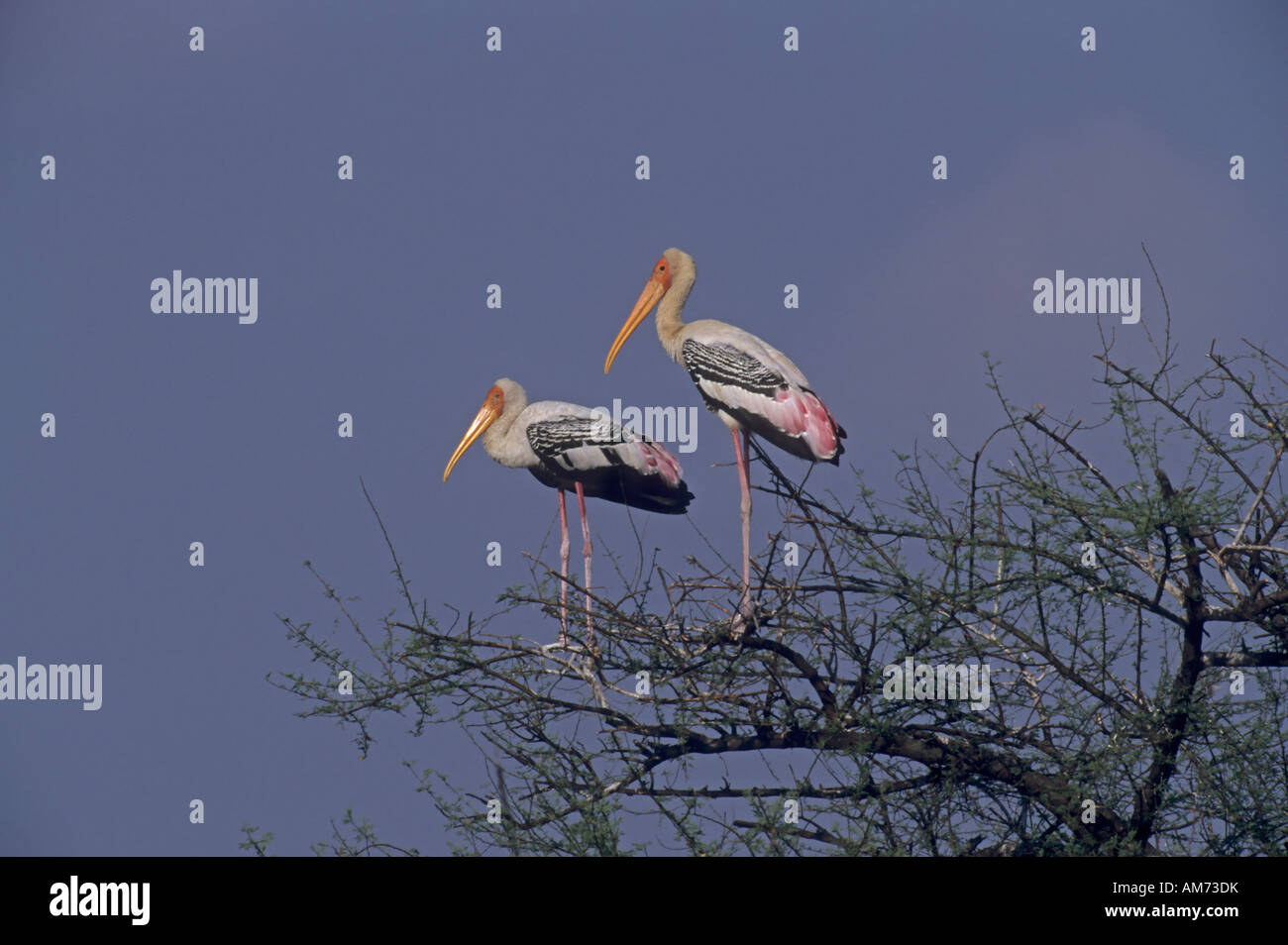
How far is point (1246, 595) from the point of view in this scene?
855 cm

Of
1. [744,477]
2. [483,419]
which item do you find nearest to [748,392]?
[744,477]

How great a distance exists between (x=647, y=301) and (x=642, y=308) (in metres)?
0.07

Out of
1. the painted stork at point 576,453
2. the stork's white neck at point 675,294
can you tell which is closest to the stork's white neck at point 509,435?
the painted stork at point 576,453

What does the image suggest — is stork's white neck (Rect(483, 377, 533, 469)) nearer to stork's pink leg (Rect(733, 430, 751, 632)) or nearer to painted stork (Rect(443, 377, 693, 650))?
painted stork (Rect(443, 377, 693, 650))

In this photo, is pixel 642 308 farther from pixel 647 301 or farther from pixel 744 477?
pixel 744 477

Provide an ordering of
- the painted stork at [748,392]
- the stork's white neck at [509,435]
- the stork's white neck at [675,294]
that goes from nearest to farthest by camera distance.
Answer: the painted stork at [748,392], the stork's white neck at [675,294], the stork's white neck at [509,435]

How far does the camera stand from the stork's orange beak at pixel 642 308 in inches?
500

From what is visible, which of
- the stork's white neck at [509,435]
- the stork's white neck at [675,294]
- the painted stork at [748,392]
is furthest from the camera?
the stork's white neck at [509,435]

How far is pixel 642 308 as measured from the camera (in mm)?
12828

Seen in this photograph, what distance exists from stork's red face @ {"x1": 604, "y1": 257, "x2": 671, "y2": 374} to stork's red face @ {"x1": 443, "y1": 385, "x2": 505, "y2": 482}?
1066mm

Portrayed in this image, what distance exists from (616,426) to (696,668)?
3.59 meters

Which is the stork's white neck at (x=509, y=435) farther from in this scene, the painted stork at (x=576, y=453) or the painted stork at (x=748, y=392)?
the painted stork at (x=748, y=392)
